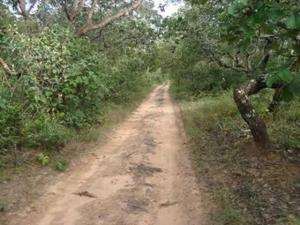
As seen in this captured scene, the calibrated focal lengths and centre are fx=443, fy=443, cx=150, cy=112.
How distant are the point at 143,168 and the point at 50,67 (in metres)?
3.18

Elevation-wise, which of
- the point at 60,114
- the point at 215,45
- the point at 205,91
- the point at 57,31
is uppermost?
the point at 57,31

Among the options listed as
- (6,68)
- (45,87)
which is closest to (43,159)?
(45,87)

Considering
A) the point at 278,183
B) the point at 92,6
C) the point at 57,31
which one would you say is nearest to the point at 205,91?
the point at 92,6

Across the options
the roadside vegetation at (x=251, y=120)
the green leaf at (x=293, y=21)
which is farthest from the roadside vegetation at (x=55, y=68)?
the green leaf at (x=293, y=21)

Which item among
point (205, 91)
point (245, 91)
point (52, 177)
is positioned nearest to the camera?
point (52, 177)

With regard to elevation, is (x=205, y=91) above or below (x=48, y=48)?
below

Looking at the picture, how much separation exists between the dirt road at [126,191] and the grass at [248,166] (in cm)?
44

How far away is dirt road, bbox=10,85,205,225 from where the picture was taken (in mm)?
6867

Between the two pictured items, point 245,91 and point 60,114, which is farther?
point 60,114

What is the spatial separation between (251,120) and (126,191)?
10.9 feet

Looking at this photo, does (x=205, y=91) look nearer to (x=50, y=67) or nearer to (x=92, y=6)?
(x=92, y=6)

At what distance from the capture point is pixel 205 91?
24141mm

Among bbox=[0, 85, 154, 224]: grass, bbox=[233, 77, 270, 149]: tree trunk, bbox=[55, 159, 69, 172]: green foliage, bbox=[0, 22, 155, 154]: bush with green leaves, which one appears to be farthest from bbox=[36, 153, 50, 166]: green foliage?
bbox=[233, 77, 270, 149]: tree trunk

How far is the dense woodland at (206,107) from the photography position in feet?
14.0
